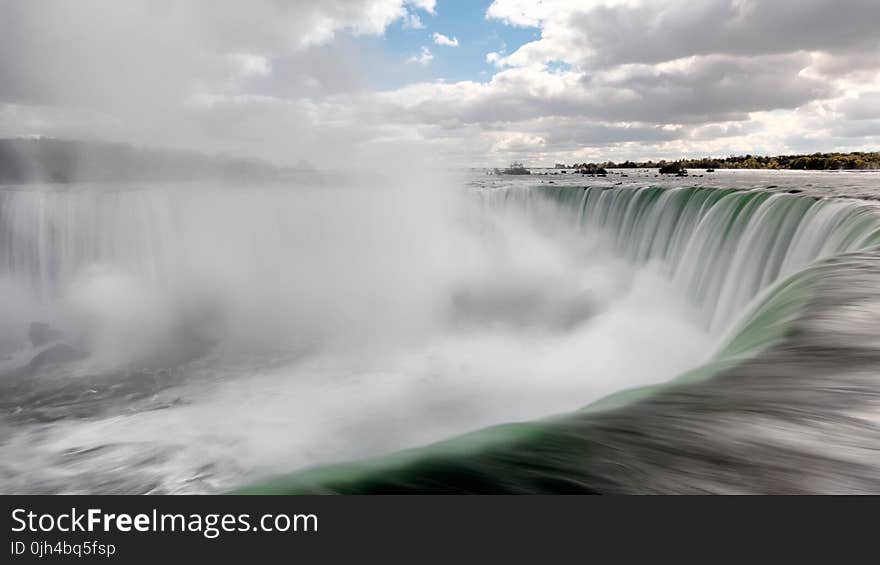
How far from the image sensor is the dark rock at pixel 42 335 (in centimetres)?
1590

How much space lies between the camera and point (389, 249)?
27.1 metres

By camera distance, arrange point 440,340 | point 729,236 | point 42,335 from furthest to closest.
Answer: point 42,335 → point 440,340 → point 729,236

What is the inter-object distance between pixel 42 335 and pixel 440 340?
1276 cm

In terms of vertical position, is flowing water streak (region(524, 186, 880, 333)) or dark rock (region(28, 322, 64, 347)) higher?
flowing water streak (region(524, 186, 880, 333))

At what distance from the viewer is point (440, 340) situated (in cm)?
1605

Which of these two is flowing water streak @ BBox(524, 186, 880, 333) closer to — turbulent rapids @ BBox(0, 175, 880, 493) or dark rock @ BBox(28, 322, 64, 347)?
turbulent rapids @ BBox(0, 175, 880, 493)

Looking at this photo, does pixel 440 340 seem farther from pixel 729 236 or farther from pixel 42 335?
pixel 42 335

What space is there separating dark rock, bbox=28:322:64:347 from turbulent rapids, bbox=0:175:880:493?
8 centimetres

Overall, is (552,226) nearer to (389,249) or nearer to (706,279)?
(389,249)

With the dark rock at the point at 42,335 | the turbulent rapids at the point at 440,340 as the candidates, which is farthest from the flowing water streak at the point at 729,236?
the dark rock at the point at 42,335

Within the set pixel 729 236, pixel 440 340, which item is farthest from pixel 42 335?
pixel 729 236

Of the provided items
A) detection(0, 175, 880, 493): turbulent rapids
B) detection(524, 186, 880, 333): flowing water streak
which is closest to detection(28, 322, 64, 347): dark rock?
detection(0, 175, 880, 493): turbulent rapids

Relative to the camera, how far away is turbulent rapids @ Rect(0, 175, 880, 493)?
11.0 ft
